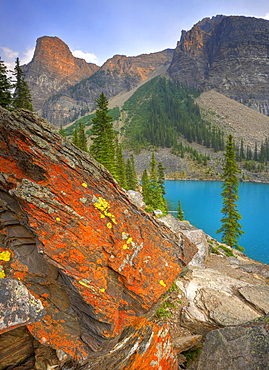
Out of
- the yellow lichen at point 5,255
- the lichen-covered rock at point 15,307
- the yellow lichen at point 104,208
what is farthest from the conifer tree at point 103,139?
the lichen-covered rock at point 15,307

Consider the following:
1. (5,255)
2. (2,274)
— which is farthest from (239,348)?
(5,255)

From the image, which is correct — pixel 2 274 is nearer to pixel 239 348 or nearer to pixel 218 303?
pixel 239 348

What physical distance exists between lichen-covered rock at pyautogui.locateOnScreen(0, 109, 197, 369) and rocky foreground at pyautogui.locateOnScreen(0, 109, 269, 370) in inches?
1.0

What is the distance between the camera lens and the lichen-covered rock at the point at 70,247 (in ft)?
15.0

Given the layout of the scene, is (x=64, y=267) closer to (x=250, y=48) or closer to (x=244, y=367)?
(x=244, y=367)

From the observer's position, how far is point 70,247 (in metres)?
4.73

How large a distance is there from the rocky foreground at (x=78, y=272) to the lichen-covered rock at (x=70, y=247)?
0.02 metres

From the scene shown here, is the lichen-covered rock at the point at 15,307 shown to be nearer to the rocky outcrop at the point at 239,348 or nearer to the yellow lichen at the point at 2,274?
the yellow lichen at the point at 2,274

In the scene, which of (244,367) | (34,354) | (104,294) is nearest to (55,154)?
(104,294)

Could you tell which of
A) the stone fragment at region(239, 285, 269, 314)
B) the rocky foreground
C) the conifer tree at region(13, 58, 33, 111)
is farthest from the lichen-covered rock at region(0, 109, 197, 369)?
the conifer tree at region(13, 58, 33, 111)

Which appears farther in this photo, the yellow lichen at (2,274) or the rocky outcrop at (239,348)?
the yellow lichen at (2,274)

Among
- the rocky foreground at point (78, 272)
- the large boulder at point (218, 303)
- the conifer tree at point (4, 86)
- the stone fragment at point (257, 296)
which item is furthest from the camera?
the conifer tree at point (4, 86)

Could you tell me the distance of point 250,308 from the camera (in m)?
6.98

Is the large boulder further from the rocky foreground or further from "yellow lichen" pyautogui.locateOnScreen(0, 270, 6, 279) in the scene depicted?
"yellow lichen" pyautogui.locateOnScreen(0, 270, 6, 279)
